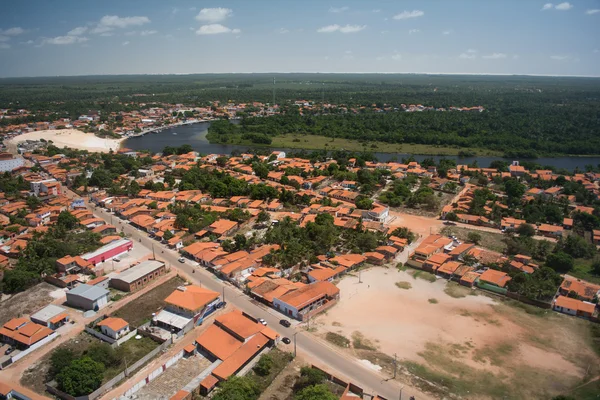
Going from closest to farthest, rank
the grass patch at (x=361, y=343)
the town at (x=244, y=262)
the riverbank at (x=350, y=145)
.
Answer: the town at (x=244, y=262) → the grass patch at (x=361, y=343) → the riverbank at (x=350, y=145)

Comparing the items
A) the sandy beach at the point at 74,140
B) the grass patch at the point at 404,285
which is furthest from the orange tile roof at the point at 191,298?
the sandy beach at the point at 74,140

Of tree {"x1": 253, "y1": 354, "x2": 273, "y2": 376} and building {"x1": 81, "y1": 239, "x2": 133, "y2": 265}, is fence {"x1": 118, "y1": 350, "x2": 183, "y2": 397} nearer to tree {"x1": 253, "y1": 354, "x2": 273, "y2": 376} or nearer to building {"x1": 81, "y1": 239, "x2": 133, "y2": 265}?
tree {"x1": 253, "y1": 354, "x2": 273, "y2": 376}

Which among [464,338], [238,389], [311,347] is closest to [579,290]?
[464,338]

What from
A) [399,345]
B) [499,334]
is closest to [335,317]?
[399,345]

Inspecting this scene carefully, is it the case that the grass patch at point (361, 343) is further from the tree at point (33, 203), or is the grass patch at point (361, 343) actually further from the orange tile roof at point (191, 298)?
the tree at point (33, 203)

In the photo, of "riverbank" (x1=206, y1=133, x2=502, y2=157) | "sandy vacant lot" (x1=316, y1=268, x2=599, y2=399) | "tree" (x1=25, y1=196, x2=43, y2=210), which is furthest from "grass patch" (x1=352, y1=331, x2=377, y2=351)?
"riverbank" (x1=206, y1=133, x2=502, y2=157)
